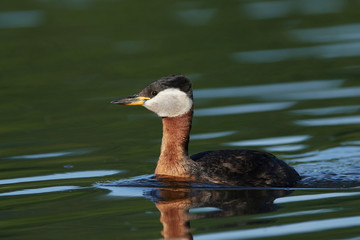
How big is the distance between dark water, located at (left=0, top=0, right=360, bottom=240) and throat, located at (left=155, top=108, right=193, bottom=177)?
1.27ft

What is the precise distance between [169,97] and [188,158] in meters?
0.89

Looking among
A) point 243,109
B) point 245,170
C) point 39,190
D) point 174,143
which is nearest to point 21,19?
point 243,109

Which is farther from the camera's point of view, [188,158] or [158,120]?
[158,120]

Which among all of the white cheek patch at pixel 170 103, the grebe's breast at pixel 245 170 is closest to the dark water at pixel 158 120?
the grebe's breast at pixel 245 170

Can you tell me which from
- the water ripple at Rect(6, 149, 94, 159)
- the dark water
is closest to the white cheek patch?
the dark water

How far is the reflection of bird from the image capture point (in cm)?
1173

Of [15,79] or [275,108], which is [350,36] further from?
[15,79]

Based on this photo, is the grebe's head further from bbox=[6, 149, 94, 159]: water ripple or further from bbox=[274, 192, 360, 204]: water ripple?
bbox=[6, 149, 94, 159]: water ripple

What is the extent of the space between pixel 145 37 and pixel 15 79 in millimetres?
4177

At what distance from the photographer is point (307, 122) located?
1495 centimetres

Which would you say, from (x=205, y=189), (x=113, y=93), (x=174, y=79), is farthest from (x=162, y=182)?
(x=113, y=93)

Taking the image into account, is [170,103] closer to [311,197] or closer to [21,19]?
[311,197]

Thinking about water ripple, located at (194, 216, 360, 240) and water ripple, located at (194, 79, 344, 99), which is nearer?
water ripple, located at (194, 216, 360, 240)

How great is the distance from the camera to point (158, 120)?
15.7m
